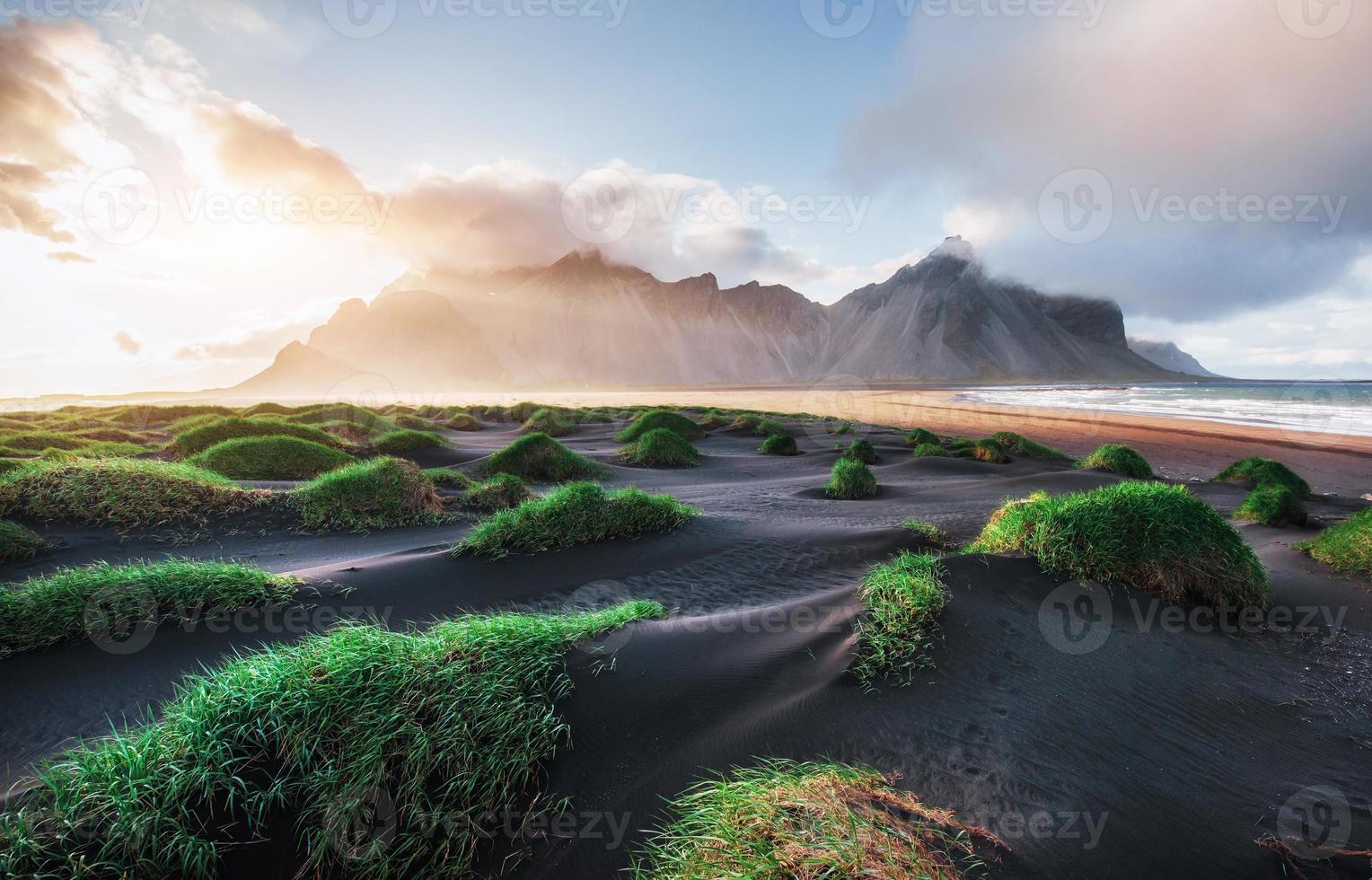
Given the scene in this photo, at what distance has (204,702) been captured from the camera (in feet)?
8.11

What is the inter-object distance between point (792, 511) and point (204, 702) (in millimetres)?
8345

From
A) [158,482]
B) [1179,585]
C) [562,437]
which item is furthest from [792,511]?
[562,437]

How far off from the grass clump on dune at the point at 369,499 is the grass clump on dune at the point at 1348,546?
11.5 m

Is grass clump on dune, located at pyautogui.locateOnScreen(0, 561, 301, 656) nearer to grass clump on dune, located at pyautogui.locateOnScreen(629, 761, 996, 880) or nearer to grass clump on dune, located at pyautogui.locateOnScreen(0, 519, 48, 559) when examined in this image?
grass clump on dune, located at pyautogui.locateOnScreen(0, 519, 48, 559)

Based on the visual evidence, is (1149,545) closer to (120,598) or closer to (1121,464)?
(120,598)

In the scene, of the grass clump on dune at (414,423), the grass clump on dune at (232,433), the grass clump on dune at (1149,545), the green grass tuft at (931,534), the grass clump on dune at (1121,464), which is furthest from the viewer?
the grass clump on dune at (414,423)

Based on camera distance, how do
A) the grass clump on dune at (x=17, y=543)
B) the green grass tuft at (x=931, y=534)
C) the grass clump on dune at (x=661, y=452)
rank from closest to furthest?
Answer: the grass clump on dune at (x=17, y=543)
the green grass tuft at (x=931, y=534)
the grass clump on dune at (x=661, y=452)

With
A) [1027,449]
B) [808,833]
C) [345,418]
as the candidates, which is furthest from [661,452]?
[808,833]

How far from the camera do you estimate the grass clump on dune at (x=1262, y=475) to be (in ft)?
36.3

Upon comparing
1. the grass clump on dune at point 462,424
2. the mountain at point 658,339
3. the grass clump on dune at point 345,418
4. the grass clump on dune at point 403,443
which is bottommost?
the grass clump on dune at point 462,424

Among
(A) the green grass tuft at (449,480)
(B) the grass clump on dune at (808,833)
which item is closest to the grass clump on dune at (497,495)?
(A) the green grass tuft at (449,480)

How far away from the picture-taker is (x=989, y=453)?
16.1 metres

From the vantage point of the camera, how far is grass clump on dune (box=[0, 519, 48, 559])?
5.70 m

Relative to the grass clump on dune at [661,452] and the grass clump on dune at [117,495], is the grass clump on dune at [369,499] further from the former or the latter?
the grass clump on dune at [661,452]
